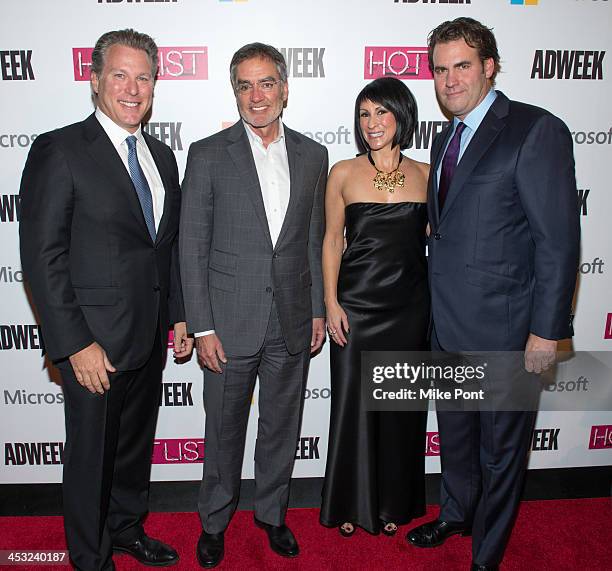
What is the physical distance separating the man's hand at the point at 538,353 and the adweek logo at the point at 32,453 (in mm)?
2535

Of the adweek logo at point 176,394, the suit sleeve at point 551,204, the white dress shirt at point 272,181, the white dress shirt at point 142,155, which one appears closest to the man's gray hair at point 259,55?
the white dress shirt at point 272,181

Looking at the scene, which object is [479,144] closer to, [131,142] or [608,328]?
[131,142]

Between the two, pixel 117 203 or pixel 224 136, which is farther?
pixel 224 136

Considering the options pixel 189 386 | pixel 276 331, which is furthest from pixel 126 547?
pixel 276 331

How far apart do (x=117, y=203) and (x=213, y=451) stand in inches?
46.3

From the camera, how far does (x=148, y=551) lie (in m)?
2.54

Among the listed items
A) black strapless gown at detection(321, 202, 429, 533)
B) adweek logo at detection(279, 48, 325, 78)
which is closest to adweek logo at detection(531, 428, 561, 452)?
black strapless gown at detection(321, 202, 429, 533)

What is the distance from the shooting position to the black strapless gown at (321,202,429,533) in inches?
94.3

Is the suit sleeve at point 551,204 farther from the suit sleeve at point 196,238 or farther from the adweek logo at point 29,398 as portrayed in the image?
the adweek logo at point 29,398

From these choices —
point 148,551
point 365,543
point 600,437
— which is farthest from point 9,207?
point 600,437

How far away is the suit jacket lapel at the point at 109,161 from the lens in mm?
2027

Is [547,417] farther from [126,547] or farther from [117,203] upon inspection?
[117,203]

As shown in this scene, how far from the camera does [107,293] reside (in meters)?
2.06

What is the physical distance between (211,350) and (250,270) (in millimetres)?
376
